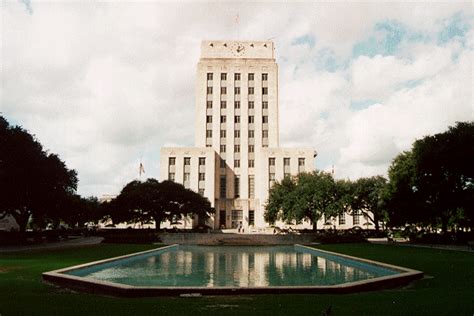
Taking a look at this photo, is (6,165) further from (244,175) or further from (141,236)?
(244,175)

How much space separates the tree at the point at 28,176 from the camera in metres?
37.1

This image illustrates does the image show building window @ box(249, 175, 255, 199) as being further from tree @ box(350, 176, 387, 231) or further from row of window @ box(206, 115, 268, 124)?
tree @ box(350, 176, 387, 231)

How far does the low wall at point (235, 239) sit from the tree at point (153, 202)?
26.8 feet

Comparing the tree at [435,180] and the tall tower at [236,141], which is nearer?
the tree at [435,180]

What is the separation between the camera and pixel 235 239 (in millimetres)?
48156

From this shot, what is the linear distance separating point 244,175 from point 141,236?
39.6 meters

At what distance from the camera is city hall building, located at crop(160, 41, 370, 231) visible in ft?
263

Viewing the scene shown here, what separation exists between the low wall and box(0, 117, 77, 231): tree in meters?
11.8

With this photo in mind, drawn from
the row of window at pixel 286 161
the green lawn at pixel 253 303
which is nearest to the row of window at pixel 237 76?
the row of window at pixel 286 161

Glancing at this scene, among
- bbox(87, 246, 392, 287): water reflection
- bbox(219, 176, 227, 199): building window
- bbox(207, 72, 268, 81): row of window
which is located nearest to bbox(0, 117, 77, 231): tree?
bbox(87, 246, 392, 287): water reflection

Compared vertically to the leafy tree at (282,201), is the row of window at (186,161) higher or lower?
higher

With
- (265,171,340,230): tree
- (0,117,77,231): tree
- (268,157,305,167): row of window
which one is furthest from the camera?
(268,157,305,167): row of window

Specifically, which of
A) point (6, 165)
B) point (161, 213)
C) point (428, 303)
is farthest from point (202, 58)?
point (428, 303)

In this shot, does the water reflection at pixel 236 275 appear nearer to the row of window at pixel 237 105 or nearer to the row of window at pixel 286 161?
the row of window at pixel 286 161
